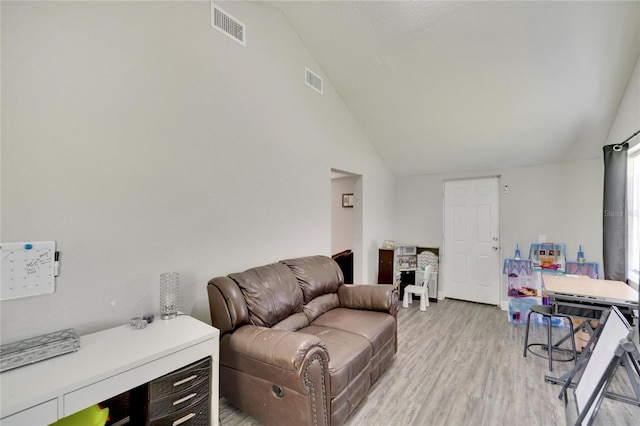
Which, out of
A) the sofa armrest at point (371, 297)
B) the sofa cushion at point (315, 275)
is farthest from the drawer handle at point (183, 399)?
the sofa armrest at point (371, 297)

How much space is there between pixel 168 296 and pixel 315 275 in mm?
1321

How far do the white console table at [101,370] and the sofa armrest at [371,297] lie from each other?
155cm

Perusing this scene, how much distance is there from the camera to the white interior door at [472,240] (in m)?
4.40

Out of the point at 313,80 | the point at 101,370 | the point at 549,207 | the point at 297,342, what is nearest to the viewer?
the point at 101,370

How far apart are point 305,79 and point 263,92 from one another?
2.44 ft

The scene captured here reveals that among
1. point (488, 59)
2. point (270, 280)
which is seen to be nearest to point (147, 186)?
point (270, 280)

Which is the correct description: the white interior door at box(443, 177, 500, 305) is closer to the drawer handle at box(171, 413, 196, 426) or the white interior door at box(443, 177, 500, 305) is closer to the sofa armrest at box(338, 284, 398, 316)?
the sofa armrest at box(338, 284, 398, 316)

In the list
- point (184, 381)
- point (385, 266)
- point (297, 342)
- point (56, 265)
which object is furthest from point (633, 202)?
point (56, 265)

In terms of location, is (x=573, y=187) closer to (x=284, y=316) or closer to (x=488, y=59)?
(x=488, y=59)

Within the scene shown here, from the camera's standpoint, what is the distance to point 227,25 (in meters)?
2.36

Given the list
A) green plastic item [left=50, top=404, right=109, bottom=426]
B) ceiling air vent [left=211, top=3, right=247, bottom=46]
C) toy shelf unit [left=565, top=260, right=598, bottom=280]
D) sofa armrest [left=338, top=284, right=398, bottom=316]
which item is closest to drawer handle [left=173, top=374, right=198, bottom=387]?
green plastic item [left=50, top=404, right=109, bottom=426]

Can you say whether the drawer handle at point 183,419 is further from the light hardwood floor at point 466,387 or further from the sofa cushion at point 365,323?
the sofa cushion at point 365,323

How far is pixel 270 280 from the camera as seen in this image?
7.43 ft

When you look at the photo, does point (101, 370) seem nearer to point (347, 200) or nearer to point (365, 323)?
point (365, 323)
